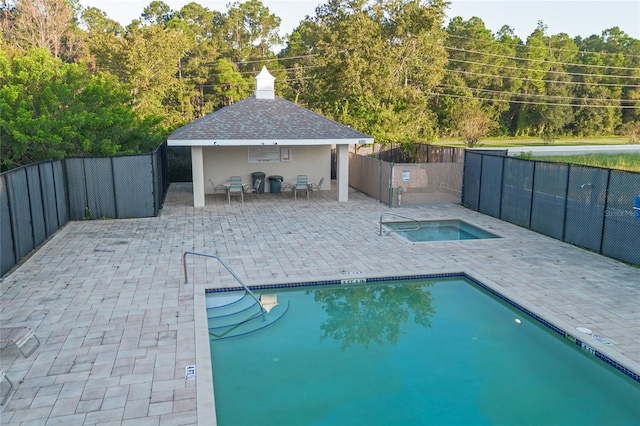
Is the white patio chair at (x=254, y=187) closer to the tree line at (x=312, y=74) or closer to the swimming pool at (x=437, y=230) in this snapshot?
the tree line at (x=312, y=74)

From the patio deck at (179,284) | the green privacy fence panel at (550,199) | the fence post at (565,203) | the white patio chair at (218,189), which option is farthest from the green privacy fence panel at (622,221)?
the white patio chair at (218,189)

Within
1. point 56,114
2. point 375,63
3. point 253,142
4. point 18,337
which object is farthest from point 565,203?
point 375,63

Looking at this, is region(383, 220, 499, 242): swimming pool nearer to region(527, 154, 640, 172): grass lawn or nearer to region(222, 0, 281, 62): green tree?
region(527, 154, 640, 172): grass lawn

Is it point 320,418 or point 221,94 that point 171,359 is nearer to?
point 320,418

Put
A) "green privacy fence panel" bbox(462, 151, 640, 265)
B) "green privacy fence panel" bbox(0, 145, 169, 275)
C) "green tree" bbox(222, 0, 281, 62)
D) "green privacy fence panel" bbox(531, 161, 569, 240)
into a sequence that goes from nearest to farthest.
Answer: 1. "green privacy fence panel" bbox(462, 151, 640, 265)
2. "green privacy fence panel" bbox(0, 145, 169, 275)
3. "green privacy fence panel" bbox(531, 161, 569, 240)
4. "green tree" bbox(222, 0, 281, 62)

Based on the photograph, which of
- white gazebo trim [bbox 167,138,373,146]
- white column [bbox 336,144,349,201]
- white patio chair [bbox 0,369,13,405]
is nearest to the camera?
white patio chair [bbox 0,369,13,405]

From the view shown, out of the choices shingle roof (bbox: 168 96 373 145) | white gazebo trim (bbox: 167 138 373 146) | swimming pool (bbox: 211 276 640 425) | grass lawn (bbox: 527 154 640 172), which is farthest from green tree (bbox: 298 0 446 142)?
swimming pool (bbox: 211 276 640 425)

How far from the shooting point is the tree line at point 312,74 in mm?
16359

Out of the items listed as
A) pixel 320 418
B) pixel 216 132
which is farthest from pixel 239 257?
pixel 216 132

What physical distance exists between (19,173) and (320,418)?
8.73 metres

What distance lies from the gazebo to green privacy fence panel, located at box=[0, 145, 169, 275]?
1928 millimetres

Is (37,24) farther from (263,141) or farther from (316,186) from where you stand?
(316,186)

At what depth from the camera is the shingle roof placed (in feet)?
58.1

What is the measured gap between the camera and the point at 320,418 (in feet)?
20.1
